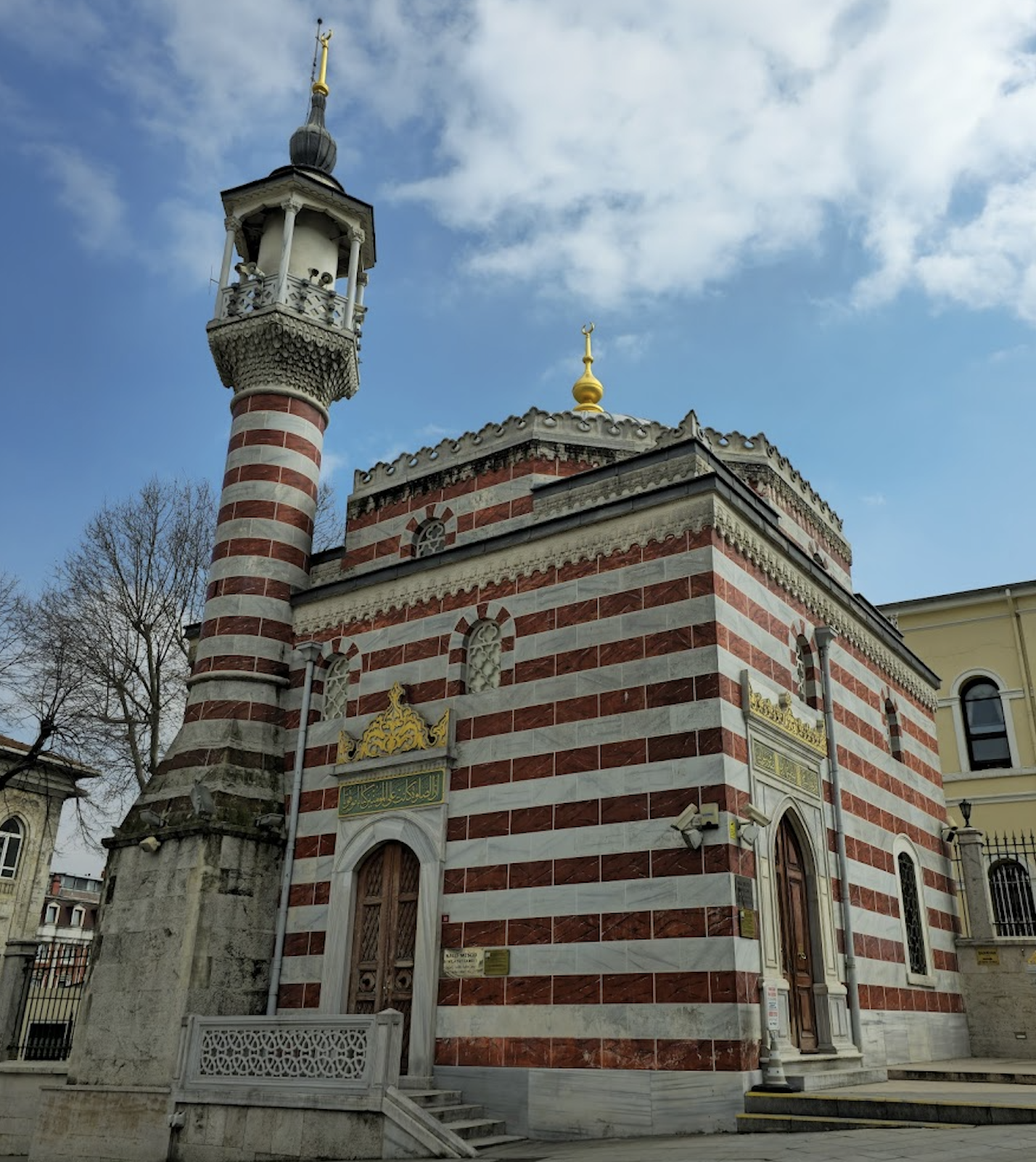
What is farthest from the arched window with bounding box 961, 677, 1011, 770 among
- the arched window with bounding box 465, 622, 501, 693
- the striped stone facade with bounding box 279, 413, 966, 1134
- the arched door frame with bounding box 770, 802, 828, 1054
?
the arched window with bounding box 465, 622, 501, 693

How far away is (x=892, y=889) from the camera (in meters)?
16.5

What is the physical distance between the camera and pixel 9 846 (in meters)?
28.7

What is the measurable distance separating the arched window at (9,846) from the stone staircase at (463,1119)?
19739 millimetres

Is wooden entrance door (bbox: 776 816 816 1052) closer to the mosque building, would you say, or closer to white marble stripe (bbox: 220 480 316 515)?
the mosque building

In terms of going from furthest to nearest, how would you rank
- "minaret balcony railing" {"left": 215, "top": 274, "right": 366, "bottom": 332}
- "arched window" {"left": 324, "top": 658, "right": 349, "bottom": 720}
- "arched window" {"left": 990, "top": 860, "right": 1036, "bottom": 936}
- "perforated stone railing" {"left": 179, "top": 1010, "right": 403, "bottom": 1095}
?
1. "arched window" {"left": 990, "top": 860, "right": 1036, "bottom": 936}
2. "minaret balcony railing" {"left": 215, "top": 274, "right": 366, "bottom": 332}
3. "arched window" {"left": 324, "top": 658, "right": 349, "bottom": 720}
4. "perforated stone railing" {"left": 179, "top": 1010, "right": 403, "bottom": 1095}

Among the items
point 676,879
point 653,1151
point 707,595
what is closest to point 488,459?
point 707,595

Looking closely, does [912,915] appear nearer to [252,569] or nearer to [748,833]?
[748,833]

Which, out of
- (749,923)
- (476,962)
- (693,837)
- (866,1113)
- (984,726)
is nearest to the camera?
(866,1113)

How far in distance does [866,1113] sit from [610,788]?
4.44 metres

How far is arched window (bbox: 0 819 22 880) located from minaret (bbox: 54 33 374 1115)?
47.7 ft

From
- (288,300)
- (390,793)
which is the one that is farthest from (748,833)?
(288,300)

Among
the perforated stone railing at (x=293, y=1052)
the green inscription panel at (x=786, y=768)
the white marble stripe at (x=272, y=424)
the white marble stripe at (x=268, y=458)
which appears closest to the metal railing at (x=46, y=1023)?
the perforated stone railing at (x=293, y=1052)

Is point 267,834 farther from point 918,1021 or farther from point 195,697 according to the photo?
point 918,1021

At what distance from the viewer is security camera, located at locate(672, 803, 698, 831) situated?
1205cm
